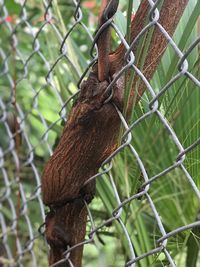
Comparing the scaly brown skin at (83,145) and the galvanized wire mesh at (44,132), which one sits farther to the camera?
the scaly brown skin at (83,145)

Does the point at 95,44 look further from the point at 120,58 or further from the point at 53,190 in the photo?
the point at 53,190

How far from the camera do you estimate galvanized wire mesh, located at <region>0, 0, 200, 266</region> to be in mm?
809

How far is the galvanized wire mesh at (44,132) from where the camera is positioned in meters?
0.81

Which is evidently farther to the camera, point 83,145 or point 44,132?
point 44,132

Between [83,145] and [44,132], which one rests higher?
[44,132]

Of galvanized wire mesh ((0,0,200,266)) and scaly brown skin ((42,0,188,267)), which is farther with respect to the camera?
scaly brown skin ((42,0,188,267))

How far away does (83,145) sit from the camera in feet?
3.27

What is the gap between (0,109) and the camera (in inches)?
77.4

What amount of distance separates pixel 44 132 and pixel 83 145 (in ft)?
2.42

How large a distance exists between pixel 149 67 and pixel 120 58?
6cm

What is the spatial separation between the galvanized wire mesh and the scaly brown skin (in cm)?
3

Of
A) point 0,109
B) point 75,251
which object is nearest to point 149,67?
point 75,251

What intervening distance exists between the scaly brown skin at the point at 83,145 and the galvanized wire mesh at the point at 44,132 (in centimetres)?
3

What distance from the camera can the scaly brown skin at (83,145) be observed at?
916 mm
